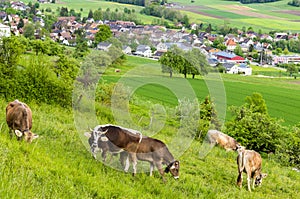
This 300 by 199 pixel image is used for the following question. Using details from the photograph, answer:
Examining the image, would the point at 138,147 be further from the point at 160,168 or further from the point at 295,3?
the point at 295,3

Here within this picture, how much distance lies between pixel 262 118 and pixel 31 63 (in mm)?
18823

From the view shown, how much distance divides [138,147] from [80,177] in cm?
193

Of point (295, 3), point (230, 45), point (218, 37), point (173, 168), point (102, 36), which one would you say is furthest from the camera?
point (295, 3)

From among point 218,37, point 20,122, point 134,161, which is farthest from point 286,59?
point 20,122

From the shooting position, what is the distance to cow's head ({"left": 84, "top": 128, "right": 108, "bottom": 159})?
9664 mm

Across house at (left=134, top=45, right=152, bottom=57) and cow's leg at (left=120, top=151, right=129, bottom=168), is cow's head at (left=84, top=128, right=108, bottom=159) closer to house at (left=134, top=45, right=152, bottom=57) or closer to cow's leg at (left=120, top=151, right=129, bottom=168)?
cow's leg at (left=120, top=151, right=129, bottom=168)

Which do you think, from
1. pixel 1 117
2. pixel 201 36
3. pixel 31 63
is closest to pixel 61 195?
pixel 1 117

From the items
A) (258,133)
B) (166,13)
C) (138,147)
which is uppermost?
(138,147)

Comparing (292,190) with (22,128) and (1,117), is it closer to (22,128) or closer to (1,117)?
(22,128)

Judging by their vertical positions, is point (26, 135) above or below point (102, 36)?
above

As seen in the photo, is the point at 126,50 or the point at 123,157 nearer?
the point at 123,157

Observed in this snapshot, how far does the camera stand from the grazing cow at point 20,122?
9844mm

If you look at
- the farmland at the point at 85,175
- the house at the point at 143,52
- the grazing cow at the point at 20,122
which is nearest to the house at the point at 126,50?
the house at the point at 143,52

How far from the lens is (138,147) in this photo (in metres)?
9.78
